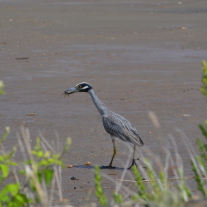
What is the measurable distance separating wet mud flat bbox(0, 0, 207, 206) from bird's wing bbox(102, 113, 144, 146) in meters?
0.40

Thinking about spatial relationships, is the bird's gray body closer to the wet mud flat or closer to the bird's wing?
the bird's wing

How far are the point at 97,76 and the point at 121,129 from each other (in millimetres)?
6513

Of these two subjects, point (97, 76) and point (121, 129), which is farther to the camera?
point (97, 76)

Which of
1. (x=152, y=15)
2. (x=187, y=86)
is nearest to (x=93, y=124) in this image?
(x=187, y=86)

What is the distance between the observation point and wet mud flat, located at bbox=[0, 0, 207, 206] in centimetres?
899

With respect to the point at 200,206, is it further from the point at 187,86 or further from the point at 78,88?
the point at 187,86

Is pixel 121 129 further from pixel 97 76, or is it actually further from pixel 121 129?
pixel 97 76

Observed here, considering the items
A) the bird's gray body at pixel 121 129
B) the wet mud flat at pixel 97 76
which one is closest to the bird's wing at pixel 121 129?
the bird's gray body at pixel 121 129

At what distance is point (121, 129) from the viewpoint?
7.95 m

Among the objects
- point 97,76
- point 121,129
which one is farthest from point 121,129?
point 97,76

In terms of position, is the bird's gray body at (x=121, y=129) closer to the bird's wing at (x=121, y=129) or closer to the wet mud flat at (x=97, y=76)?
the bird's wing at (x=121, y=129)

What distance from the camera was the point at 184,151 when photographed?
841 cm

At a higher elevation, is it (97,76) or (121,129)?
(121,129)

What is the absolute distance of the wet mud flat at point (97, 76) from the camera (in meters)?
8.99
